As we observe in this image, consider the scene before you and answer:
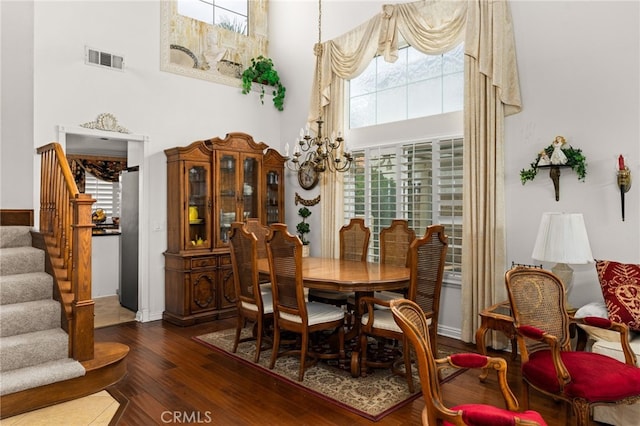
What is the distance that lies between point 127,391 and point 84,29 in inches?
154

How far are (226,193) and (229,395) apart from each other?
2.93 meters

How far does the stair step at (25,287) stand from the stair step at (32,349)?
1.23 ft

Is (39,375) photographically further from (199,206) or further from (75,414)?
(199,206)

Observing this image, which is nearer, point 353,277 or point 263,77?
point 353,277

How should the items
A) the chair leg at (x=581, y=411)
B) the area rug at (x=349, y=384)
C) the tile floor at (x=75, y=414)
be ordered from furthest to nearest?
the area rug at (x=349, y=384)
the tile floor at (x=75, y=414)
the chair leg at (x=581, y=411)

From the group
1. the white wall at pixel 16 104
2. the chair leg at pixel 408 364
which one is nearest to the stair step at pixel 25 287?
the white wall at pixel 16 104

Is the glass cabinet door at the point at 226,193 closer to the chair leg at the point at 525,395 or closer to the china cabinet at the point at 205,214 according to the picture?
the china cabinet at the point at 205,214

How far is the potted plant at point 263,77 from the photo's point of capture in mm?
6059

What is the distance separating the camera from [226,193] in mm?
5480

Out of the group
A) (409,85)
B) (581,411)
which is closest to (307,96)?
(409,85)

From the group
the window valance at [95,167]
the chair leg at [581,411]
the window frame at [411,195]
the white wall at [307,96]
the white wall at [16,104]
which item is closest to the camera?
the chair leg at [581,411]

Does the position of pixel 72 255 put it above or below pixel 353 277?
above

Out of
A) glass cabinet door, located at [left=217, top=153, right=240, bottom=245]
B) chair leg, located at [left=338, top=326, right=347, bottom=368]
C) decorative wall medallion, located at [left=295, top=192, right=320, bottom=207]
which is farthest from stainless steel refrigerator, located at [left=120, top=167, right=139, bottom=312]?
chair leg, located at [left=338, top=326, right=347, bottom=368]

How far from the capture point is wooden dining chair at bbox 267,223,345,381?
10.8 ft
